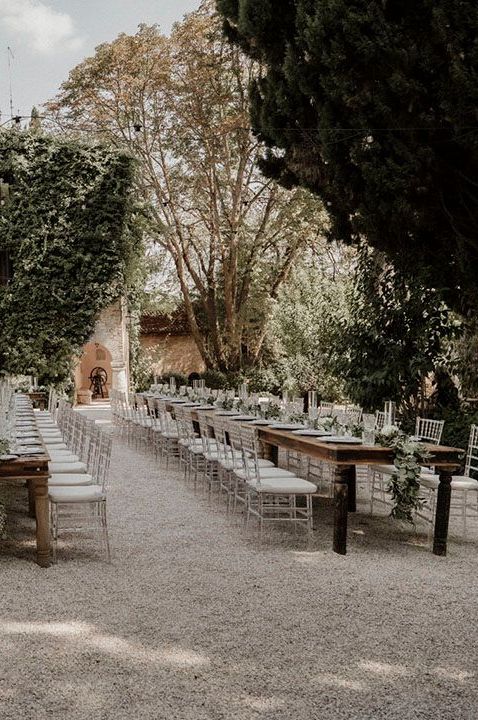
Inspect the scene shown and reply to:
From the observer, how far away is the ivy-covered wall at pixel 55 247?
17.2 m

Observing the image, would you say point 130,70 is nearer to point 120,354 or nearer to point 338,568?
point 120,354

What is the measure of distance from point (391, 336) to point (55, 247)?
10158 millimetres

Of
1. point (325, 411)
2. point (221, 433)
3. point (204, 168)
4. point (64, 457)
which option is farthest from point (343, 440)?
point (204, 168)

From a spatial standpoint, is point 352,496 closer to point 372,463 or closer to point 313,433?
point 313,433

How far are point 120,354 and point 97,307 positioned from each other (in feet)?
4.74

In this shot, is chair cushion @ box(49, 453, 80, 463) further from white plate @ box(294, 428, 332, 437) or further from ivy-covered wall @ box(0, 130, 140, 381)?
ivy-covered wall @ box(0, 130, 140, 381)

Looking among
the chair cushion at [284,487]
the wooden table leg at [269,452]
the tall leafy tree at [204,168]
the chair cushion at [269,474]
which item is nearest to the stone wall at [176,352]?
the tall leafy tree at [204,168]

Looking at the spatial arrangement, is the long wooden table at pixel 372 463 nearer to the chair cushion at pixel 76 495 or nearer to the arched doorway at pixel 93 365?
the chair cushion at pixel 76 495

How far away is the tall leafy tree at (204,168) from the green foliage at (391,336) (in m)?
7.39

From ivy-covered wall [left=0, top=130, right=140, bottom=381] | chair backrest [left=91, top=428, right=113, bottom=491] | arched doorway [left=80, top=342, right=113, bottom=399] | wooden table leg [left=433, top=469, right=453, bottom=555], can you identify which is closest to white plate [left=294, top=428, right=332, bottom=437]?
wooden table leg [left=433, top=469, right=453, bottom=555]

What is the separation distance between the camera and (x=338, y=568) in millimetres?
4812

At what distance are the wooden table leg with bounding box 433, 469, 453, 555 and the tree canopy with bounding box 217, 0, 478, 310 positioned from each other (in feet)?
8.34

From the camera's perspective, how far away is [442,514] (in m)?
5.22

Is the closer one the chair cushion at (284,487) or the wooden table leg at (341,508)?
the wooden table leg at (341,508)
